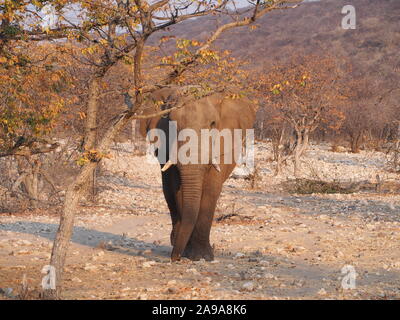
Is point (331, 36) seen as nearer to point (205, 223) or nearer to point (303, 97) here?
point (303, 97)

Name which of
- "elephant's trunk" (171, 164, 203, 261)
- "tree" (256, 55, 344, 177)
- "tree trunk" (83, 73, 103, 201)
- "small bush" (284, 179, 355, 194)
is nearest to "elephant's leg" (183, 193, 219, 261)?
"elephant's trunk" (171, 164, 203, 261)

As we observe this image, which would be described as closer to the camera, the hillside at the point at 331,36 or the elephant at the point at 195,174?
the elephant at the point at 195,174

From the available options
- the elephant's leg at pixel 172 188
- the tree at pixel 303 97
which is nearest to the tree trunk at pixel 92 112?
the elephant's leg at pixel 172 188

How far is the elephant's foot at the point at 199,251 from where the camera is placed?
873cm

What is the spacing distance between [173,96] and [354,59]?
66190 millimetres

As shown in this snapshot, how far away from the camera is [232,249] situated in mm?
9805

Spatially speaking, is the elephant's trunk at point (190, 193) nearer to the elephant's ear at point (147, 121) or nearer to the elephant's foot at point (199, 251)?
the elephant's foot at point (199, 251)

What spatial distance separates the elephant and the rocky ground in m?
0.38

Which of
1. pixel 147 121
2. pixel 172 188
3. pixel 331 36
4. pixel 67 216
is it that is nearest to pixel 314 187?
pixel 147 121

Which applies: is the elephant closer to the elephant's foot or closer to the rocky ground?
the elephant's foot

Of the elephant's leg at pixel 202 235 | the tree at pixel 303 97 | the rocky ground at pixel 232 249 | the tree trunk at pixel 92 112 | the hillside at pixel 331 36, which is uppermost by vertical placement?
the hillside at pixel 331 36

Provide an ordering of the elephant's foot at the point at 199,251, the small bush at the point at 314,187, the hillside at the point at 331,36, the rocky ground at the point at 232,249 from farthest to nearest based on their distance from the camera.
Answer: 1. the hillside at the point at 331,36
2. the small bush at the point at 314,187
3. the elephant's foot at the point at 199,251
4. the rocky ground at the point at 232,249

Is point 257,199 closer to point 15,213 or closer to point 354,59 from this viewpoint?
point 15,213
